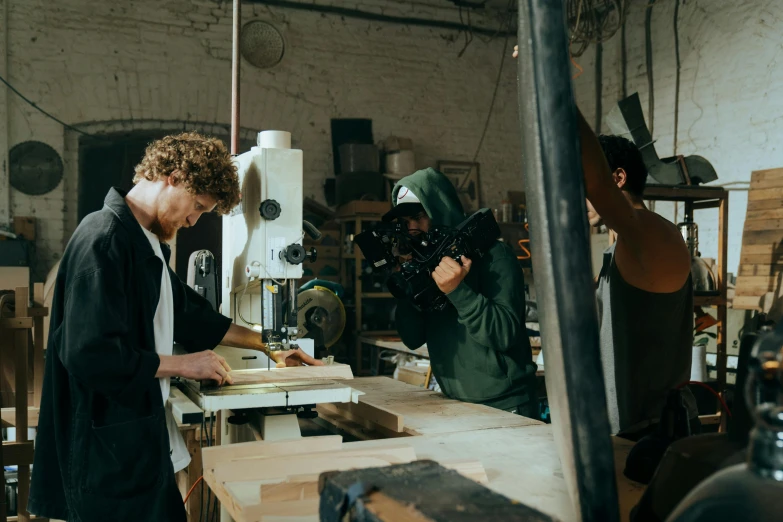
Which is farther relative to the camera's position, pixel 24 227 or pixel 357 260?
pixel 357 260

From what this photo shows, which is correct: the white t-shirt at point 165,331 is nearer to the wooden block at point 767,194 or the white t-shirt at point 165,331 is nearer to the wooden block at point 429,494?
the wooden block at point 429,494

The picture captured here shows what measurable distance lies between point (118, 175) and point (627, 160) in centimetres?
491

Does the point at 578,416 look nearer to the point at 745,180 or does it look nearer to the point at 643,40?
the point at 745,180

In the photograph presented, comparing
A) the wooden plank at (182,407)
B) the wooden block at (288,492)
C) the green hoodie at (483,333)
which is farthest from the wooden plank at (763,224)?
the wooden block at (288,492)

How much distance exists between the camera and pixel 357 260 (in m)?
5.75

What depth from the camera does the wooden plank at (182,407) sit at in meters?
1.85

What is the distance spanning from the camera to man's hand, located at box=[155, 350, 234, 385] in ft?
5.31

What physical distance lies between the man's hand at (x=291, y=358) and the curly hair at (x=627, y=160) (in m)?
1.02

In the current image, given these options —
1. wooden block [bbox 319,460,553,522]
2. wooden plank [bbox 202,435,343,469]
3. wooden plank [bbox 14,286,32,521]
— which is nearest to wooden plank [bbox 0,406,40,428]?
wooden plank [bbox 14,286,32,521]

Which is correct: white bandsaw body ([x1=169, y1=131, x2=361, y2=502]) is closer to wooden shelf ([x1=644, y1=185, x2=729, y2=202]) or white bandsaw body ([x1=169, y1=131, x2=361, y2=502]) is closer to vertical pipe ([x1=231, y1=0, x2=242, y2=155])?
vertical pipe ([x1=231, y1=0, x2=242, y2=155])

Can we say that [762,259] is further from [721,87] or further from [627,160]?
[627,160]

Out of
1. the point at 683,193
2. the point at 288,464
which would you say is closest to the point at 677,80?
the point at 683,193

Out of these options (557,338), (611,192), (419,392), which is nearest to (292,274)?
(419,392)

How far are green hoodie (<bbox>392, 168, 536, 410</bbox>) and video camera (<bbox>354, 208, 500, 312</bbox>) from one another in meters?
0.09
